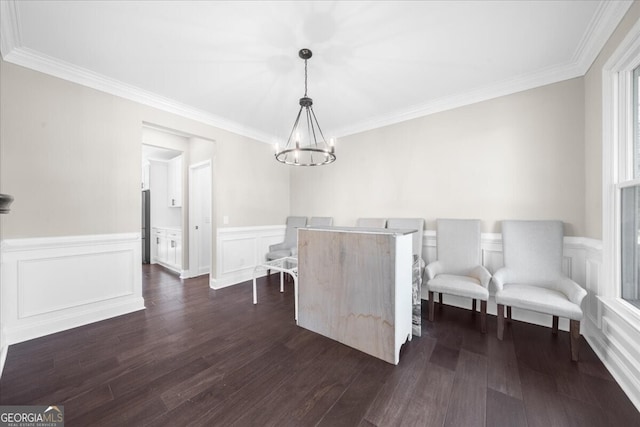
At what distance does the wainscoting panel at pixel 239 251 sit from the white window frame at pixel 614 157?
412 cm

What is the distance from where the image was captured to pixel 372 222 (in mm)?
3510

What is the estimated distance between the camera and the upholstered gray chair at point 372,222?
11.2ft

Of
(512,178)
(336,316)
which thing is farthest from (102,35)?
(512,178)

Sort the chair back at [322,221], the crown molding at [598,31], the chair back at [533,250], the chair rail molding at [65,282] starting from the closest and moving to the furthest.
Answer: the crown molding at [598,31] < the chair rail molding at [65,282] < the chair back at [533,250] < the chair back at [322,221]

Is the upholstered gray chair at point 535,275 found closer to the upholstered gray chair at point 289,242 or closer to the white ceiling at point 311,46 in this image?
the white ceiling at point 311,46

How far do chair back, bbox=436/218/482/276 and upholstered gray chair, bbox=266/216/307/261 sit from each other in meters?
2.20

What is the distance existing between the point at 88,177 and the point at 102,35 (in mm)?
1380

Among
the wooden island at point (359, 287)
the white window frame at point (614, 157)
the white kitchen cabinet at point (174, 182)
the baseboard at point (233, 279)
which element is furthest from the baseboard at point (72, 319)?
the white window frame at point (614, 157)

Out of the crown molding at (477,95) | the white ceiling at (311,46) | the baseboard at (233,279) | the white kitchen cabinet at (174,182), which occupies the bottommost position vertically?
the baseboard at (233,279)

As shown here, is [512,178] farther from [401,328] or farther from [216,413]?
[216,413]

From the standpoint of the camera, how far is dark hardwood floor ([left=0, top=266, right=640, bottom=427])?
131 centimetres

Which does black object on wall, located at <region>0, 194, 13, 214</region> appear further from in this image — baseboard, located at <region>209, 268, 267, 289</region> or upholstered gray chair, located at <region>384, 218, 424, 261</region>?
upholstered gray chair, located at <region>384, 218, 424, 261</region>

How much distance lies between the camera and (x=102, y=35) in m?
1.91

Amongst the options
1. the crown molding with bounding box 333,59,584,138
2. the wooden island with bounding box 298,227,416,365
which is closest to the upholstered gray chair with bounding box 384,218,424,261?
the wooden island with bounding box 298,227,416,365
